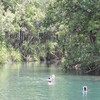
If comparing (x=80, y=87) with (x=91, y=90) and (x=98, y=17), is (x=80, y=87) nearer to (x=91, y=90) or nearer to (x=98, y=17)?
(x=91, y=90)

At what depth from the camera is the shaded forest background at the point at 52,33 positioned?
2030 inches

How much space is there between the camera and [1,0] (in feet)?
333

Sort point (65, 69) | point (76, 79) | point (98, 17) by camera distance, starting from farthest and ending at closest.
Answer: point (65, 69), point (98, 17), point (76, 79)

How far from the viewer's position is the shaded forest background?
169ft

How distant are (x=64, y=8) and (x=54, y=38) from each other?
52.3m

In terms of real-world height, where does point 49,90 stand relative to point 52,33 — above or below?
below

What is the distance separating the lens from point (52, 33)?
103 metres

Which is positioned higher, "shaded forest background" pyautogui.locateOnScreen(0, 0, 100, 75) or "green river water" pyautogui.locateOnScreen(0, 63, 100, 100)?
"shaded forest background" pyautogui.locateOnScreen(0, 0, 100, 75)

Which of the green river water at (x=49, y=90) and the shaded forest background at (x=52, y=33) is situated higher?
the shaded forest background at (x=52, y=33)

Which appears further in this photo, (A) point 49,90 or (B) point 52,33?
(B) point 52,33

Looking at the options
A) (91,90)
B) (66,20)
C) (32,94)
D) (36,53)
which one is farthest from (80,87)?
(36,53)

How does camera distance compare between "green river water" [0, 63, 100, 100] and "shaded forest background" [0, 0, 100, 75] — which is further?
"shaded forest background" [0, 0, 100, 75]

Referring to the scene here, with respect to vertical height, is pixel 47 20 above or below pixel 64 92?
above

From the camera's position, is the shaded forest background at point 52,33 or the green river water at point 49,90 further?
the shaded forest background at point 52,33
